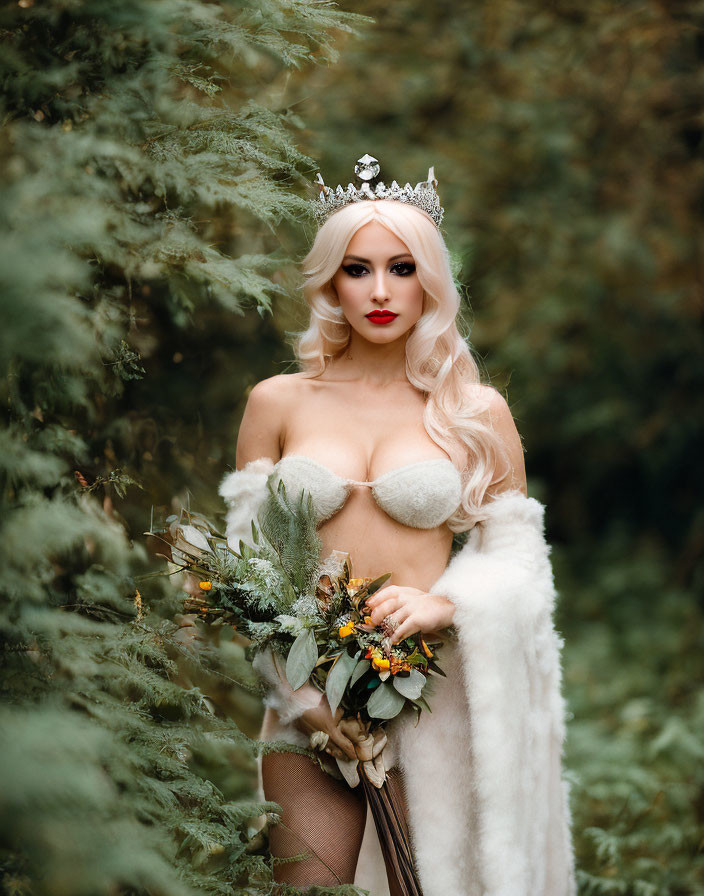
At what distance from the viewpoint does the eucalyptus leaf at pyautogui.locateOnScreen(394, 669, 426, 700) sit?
250cm

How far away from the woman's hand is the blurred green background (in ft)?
1.65

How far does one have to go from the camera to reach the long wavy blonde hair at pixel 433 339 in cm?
283

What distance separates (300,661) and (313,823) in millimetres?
513

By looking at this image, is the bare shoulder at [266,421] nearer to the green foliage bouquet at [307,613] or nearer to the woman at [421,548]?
the woman at [421,548]

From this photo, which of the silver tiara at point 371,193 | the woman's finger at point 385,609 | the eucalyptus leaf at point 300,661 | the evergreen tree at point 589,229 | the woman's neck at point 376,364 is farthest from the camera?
the evergreen tree at point 589,229

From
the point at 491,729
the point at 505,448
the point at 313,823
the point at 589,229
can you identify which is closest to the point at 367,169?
the point at 505,448

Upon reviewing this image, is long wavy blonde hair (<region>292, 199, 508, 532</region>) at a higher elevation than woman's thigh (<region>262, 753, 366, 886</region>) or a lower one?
higher

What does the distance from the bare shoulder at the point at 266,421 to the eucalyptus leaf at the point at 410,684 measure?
81cm

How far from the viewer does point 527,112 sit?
7.75 m

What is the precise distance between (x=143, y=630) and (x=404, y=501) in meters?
0.79

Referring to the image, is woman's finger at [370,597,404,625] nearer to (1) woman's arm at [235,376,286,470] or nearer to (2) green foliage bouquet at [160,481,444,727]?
(2) green foliage bouquet at [160,481,444,727]

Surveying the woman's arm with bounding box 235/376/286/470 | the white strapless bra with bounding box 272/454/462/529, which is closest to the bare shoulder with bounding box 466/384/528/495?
the white strapless bra with bounding box 272/454/462/529

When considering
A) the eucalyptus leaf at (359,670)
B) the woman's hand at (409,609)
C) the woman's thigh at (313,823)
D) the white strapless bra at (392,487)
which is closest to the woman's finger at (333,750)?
the woman's thigh at (313,823)

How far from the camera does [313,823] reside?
262 centimetres
